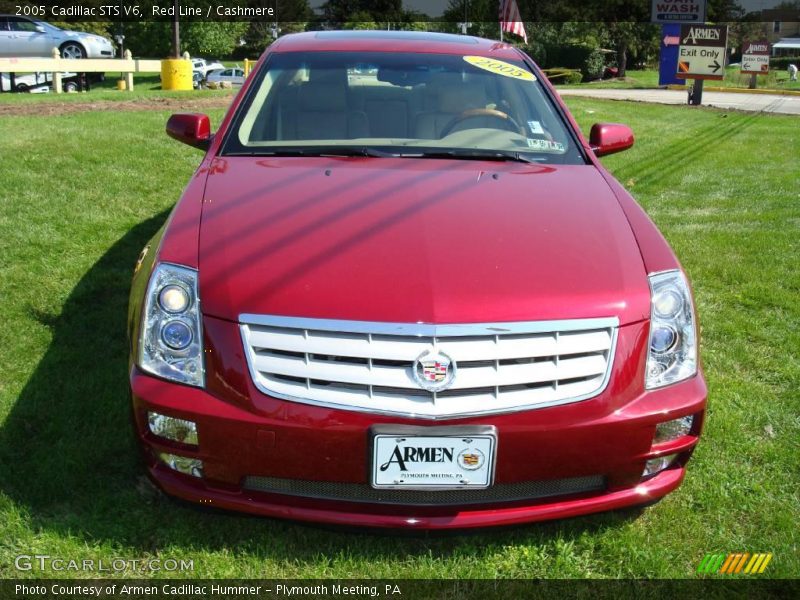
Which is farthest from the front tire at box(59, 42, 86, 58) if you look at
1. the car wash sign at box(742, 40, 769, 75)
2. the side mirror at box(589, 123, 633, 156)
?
the car wash sign at box(742, 40, 769, 75)

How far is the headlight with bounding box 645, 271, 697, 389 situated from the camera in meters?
2.35

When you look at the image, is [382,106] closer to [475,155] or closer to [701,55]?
[475,155]

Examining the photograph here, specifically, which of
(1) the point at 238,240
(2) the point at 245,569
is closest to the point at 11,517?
(2) the point at 245,569

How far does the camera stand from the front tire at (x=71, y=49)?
21297 mm

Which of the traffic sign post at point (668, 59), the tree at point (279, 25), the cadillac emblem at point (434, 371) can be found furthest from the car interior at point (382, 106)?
the tree at point (279, 25)

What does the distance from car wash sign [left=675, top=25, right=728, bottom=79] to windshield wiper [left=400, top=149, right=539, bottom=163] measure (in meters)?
18.8

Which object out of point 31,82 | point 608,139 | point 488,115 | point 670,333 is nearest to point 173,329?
point 670,333

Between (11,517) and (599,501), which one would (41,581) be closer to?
(11,517)

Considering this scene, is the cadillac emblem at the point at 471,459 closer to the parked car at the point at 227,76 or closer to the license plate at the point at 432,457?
the license plate at the point at 432,457

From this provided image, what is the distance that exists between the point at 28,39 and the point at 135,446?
21.3 m

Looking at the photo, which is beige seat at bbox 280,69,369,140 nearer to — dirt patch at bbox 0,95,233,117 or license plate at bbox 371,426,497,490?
license plate at bbox 371,426,497,490

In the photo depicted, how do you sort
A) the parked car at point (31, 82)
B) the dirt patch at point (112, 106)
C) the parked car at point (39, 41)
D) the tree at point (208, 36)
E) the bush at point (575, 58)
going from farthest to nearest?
1. the bush at point (575, 58)
2. the tree at point (208, 36)
3. the parked car at point (31, 82)
4. the parked car at point (39, 41)
5. the dirt patch at point (112, 106)

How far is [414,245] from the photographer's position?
2.46 metres

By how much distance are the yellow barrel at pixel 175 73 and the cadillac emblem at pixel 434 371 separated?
1738cm
